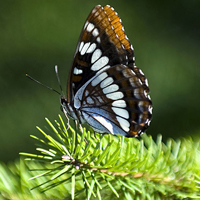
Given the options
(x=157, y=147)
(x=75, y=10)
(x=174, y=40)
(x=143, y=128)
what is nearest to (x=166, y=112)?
(x=174, y=40)

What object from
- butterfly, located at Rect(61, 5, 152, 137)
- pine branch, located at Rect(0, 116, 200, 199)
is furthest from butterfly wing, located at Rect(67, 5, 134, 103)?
pine branch, located at Rect(0, 116, 200, 199)

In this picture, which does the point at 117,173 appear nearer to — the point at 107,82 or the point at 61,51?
the point at 107,82

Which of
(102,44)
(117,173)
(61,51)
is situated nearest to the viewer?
(117,173)

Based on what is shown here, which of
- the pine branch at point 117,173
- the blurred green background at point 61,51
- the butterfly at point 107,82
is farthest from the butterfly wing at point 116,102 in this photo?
the blurred green background at point 61,51

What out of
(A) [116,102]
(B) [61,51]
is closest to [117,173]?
(A) [116,102]

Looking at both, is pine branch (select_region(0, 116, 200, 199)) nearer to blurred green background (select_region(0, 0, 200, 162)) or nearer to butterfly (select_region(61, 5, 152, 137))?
butterfly (select_region(61, 5, 152, 137))

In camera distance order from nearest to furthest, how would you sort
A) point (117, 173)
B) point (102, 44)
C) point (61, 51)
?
1. point (117, 173)
2. point (102, 44)
3. point (61, 51)

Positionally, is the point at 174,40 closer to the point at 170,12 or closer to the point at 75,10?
the point at 170,12

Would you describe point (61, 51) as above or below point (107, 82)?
above

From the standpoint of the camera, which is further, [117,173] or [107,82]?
[107,82]
